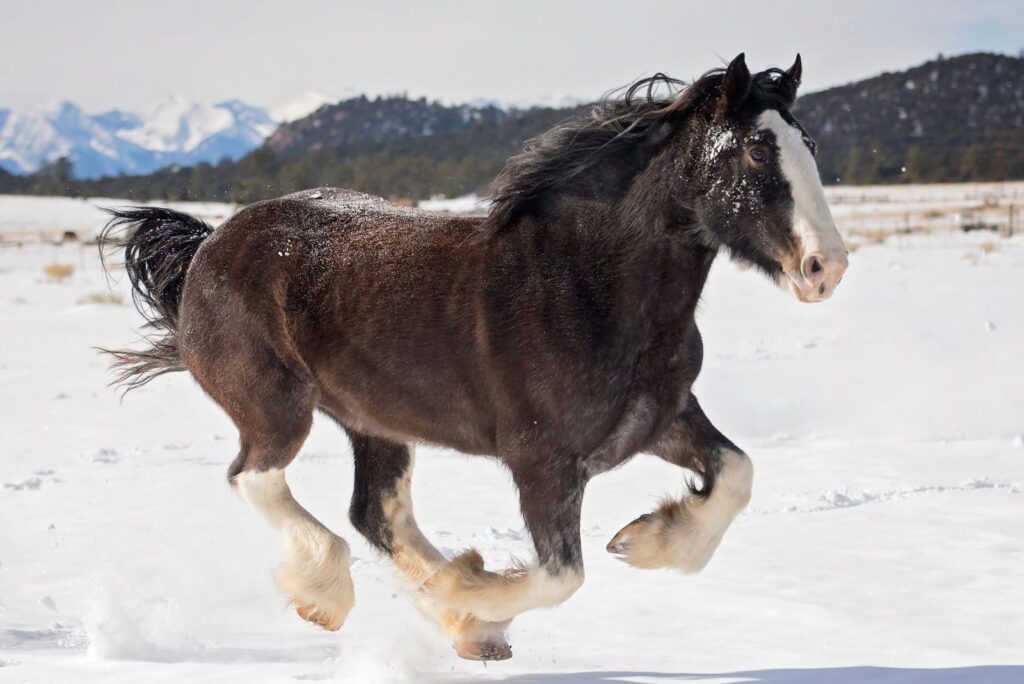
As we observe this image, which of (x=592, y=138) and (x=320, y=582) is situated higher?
(x=592, y=138)

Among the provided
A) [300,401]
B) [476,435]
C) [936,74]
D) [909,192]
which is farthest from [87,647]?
[936,74]

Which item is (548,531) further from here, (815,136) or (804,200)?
(815,136)

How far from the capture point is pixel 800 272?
3.49 metres

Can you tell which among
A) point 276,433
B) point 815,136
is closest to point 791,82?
point 276,433

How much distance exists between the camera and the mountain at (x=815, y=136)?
50719mm

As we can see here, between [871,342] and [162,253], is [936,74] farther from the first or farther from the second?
[162,253]

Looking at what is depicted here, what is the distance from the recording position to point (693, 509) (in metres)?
4.05

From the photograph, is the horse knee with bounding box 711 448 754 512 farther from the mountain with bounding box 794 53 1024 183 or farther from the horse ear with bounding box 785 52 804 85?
the mountain with bounding box 794 53 1024 183

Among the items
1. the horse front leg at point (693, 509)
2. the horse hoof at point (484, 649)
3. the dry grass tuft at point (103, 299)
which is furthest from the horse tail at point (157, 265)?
Answer: the dry grass tuft at point (103, 299)

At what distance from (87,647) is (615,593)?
2.37 m

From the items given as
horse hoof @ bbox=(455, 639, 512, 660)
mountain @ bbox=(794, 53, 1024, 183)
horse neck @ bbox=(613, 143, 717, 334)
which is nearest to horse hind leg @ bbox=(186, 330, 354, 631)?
horse hoof @ bbox=(455, 639, 512, 660)

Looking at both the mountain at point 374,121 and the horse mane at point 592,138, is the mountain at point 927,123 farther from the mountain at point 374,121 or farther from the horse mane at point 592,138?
the horse mane at point 592,138

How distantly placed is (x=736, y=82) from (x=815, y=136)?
237 ft

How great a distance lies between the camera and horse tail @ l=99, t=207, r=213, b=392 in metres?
5.08
